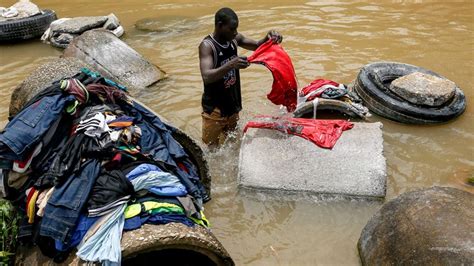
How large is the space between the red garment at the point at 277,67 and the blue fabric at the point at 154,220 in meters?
2.38

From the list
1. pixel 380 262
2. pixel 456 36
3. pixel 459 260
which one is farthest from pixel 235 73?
pixel 456 36

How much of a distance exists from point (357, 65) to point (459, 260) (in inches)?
238

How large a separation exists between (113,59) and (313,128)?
4295mm

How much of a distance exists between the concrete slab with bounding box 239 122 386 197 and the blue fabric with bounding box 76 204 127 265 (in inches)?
90.1

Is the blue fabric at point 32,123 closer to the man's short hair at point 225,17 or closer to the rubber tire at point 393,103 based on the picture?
the man's short hair at point 225,17

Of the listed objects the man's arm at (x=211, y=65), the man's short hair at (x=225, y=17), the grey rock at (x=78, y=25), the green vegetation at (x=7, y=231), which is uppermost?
the man's short hair at (x=225, y=17)

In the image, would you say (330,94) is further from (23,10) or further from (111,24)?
(23,10)

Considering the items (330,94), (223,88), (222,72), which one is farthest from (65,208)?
(330,94)

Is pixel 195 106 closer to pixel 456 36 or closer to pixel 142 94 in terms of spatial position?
pixel 142 94

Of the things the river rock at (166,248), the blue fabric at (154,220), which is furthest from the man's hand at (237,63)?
the blue fabric at (154,220)

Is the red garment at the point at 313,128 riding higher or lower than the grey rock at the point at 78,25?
lower

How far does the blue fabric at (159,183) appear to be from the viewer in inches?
141

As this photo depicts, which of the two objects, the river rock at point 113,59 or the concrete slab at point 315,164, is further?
the river rock at point 113,59

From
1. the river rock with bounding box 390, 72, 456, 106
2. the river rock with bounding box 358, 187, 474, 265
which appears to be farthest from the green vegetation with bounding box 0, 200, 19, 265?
the river rock with bounding box 390, 72, 456, 106
